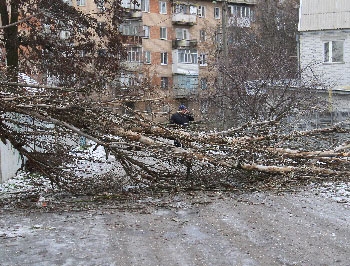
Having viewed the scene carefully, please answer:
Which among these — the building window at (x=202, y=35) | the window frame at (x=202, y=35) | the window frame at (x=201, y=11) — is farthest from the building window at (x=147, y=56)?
the window frame at (x=201, y=11)

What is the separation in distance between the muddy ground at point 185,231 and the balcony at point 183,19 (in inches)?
1698

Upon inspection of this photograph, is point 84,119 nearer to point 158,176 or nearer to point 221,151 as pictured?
point 158,176

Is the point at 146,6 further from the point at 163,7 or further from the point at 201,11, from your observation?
the point at 201,11

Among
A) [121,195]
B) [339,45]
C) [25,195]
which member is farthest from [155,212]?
[339,45]

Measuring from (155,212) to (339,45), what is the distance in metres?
24.3

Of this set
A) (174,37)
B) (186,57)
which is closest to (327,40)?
(186,57)

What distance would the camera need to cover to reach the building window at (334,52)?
92.8 ft

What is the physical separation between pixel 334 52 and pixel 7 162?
2079 cm

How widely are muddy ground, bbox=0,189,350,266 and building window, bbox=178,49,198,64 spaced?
1648 inches

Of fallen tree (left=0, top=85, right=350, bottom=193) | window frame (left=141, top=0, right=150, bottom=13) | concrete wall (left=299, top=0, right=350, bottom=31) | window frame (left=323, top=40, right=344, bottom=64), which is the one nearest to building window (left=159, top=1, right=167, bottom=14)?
window frame (left=141, top=0, right=150, bottom=13)

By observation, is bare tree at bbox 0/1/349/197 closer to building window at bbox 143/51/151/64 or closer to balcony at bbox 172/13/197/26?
building window at bbox 143/51/151/64

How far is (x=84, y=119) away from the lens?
24.5 ft

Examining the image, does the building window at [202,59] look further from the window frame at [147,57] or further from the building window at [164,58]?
the window frame at [147,57]

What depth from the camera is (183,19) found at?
49.7 metres
